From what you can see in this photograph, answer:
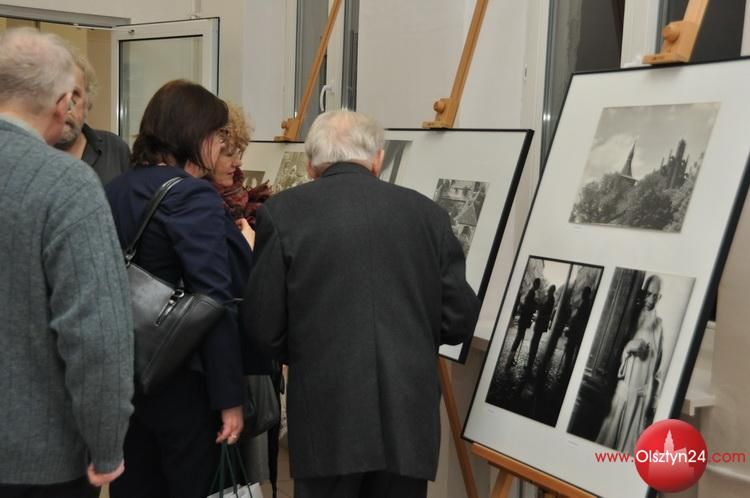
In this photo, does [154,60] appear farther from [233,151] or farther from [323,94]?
[233,151]

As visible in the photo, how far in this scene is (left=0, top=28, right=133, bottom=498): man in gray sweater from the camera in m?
1.42

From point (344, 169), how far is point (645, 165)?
0.68 metres

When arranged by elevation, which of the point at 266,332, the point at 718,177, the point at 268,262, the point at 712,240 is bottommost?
the point at 266,332

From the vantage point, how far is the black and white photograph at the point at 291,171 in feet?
12.1

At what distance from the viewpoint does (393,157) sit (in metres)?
2.91

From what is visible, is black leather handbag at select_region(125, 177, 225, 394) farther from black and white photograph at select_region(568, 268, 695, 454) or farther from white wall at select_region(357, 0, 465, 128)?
white wall at select_region(357, 0, 465, 128)

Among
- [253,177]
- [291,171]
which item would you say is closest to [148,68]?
[253,177]

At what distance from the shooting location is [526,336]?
2.12m

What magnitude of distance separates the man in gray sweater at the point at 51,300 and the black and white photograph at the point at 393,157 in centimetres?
149

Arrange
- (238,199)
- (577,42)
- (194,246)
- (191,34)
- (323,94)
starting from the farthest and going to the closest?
(191,34), (323,94), (577,42), (238,199), (194,246)

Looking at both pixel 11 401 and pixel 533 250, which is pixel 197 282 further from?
pixel 533 250

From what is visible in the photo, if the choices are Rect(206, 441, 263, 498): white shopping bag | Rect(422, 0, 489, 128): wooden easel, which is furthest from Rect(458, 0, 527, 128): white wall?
Rect(206, 441, 263, 498): white shopping bag

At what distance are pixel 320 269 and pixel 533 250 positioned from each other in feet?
1.94

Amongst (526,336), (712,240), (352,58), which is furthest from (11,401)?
(352,58)
